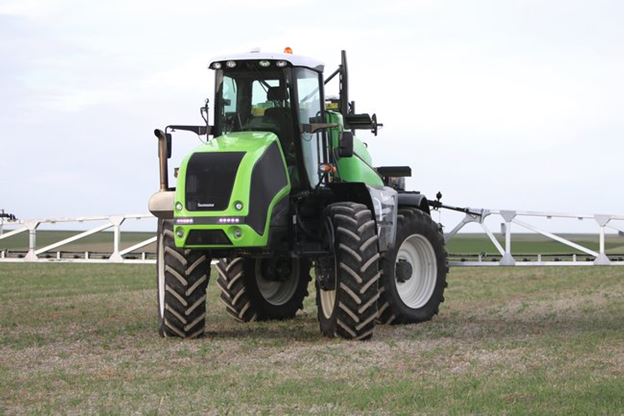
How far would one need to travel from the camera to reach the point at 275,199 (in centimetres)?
1266

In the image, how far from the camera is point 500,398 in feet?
29.7

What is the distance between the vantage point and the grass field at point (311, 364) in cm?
895

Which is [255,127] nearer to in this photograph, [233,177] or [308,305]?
[233,177]

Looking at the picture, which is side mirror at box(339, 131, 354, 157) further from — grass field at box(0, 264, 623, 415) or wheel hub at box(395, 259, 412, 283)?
wheel hub at box(395, 259, 412, 283)

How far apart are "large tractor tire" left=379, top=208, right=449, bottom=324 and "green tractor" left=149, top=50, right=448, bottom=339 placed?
2.20 ft

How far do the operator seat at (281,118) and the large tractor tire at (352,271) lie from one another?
870mm

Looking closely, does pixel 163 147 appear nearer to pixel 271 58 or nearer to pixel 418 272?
pixel 271 58

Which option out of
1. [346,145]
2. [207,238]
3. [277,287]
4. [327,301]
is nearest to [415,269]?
[277,287]

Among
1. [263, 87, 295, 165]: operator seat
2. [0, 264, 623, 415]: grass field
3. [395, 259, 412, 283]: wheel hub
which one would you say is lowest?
[0, 264, 623, 415]: grass field

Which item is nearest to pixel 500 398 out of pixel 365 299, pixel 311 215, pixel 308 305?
pixel 365 299

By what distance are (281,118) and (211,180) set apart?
145 cm

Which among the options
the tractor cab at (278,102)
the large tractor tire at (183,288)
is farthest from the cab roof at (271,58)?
the large tractor tire at (183,288)

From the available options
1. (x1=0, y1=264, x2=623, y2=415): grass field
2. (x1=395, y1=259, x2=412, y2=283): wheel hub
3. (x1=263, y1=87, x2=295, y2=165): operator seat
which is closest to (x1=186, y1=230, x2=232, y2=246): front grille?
(x1=0, y1=264, x2=623, y2=415): grass field

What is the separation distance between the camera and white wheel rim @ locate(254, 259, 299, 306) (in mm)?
16125
